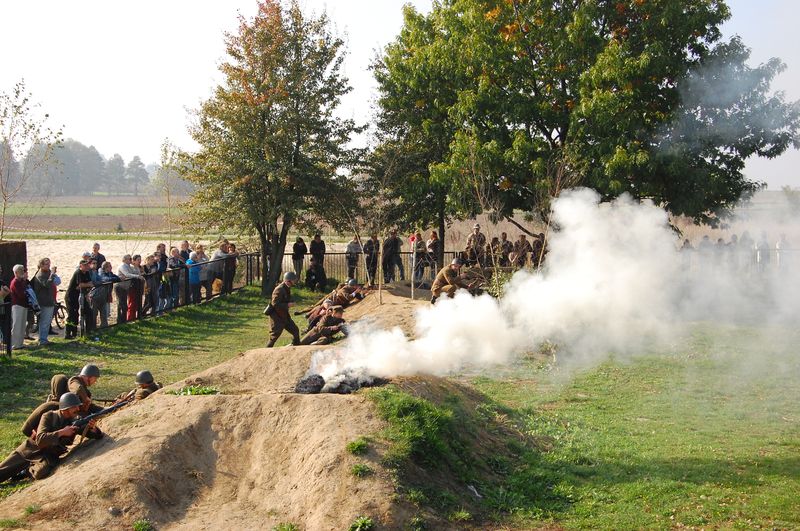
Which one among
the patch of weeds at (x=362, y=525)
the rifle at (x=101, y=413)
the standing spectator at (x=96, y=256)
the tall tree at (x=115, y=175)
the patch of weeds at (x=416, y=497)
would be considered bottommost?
the patch of weeds at (x=362, y=525)

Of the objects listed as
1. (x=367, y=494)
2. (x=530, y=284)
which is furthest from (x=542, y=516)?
(x=530, y=284)

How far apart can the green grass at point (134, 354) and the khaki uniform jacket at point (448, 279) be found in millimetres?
4507

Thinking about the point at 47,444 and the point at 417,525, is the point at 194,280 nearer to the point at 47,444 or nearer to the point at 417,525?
the point at 47,444

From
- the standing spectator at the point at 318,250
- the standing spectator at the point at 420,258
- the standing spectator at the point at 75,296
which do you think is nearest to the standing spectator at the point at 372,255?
the standing spectator at the point at 420,258

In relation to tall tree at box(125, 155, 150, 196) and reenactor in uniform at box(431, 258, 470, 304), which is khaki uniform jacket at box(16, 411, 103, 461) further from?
tall tree at box(125, 155, 150, 196)

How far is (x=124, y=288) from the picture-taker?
22.9 metres

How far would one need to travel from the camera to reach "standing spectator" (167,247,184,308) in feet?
83.7

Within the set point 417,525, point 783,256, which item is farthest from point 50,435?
point 783,256

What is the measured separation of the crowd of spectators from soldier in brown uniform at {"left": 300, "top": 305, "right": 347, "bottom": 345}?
Result: 5983 mm

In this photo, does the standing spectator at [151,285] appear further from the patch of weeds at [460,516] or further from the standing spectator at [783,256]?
the standing spectator at [783,256]

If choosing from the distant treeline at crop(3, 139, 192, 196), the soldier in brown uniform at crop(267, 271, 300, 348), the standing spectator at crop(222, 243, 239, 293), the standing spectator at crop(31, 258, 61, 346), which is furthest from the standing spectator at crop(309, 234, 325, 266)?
the distant treeline at crop(3, 139, 192, 196)

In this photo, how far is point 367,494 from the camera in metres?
10.0

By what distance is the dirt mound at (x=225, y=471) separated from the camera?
988 centimetres

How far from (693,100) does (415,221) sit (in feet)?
39.5
